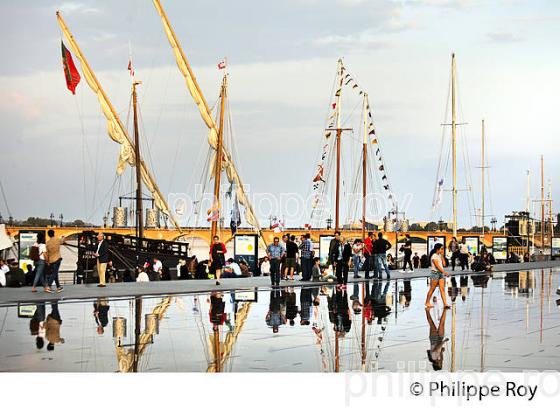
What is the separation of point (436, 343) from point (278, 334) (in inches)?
118

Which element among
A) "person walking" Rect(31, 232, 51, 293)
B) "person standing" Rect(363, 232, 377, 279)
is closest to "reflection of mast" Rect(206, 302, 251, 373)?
"person walking" Rect(31, 232, 51, 293)

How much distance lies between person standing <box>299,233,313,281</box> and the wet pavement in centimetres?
766

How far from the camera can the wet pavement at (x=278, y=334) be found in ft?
47.1

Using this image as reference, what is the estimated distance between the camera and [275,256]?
3206 cm

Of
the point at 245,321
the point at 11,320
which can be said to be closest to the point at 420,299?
the point at 245,321

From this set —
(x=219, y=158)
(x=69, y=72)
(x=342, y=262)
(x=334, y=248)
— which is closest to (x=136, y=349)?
(x=334, y=248)

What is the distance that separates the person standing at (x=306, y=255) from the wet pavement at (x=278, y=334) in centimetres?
766

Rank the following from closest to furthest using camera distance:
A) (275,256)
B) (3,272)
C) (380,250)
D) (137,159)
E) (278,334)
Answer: (278,334) < (3,272) < (275,256) < (380,250) < (137,159)

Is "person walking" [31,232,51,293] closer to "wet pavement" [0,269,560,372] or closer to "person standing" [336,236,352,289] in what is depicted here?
"wet pavement" [0,269,560,372]

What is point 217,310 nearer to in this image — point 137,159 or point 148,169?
point 137,159

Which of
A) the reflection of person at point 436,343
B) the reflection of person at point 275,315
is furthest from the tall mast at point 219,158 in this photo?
the reflection of person at point 436,343

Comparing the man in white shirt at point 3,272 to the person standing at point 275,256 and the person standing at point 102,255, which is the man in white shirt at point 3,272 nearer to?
the person standing at point 102,255
